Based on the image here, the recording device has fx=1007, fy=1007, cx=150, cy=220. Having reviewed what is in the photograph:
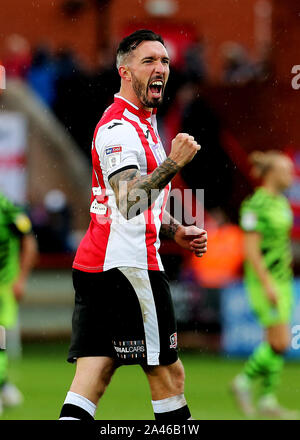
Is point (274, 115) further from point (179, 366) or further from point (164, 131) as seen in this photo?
point (179, 366)

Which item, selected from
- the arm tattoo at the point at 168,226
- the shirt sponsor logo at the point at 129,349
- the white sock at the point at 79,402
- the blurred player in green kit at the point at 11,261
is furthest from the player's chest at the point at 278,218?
the white sock at the point at 79,402

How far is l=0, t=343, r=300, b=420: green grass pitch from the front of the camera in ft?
26.7

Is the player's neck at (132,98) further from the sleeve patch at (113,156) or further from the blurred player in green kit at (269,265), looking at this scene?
the blurred player in green kit at (269,265)

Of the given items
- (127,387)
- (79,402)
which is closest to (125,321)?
(79,402)

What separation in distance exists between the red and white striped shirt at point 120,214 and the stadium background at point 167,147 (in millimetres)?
6070

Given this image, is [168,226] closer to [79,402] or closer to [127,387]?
[79,402]

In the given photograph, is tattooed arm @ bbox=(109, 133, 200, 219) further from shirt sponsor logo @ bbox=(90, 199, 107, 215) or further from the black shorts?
the black shorts

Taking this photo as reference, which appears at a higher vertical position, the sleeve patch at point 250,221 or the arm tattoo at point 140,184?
the sleeve patch at point 250,221

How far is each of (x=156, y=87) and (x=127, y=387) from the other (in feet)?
18.9

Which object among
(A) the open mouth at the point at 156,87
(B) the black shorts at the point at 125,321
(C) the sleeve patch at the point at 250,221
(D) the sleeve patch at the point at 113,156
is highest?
(A) the open mouth at the point at 156,87

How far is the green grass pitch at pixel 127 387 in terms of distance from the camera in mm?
8141

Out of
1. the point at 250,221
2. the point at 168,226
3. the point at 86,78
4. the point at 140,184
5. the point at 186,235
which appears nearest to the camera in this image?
the point at 140,184

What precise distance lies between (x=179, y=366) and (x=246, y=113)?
9.77 metres

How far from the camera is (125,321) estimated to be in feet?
15.2
